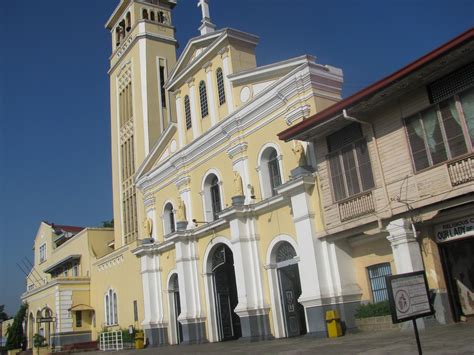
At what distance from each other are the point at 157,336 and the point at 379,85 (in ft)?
56.9

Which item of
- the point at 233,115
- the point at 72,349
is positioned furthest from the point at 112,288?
the point at 233,115

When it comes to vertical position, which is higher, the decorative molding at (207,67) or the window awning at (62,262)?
the decorative molding at (207,67)

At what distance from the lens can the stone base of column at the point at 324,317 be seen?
52.1ft

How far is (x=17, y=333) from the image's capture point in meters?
45.4

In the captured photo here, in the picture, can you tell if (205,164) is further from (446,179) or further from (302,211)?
(446,179)

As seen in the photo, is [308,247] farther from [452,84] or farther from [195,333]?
[195,333]

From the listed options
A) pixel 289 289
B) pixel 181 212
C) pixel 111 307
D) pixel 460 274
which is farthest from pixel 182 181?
pixel 460 274

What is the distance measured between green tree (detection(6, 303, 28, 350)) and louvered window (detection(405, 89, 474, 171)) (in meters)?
40.3

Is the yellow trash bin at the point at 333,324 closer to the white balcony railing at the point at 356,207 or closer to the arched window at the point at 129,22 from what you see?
the white balcony railing at the point at 356,207

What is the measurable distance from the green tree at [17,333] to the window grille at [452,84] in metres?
41.2

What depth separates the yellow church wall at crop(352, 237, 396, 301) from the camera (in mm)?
15570

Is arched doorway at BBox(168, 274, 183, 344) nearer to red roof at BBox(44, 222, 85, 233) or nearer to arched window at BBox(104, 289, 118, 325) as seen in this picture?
arched window at BBox(104, 289, 118, 325)

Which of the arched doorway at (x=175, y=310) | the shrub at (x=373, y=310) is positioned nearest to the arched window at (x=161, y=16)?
the arched doorway at (x=175, y=310)

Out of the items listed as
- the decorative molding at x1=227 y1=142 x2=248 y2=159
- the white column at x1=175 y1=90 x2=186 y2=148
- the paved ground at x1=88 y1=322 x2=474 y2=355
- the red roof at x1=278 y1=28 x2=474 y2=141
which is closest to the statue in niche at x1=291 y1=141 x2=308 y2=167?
the red roof at x1=278 y1=28 x2=474 y2=141
